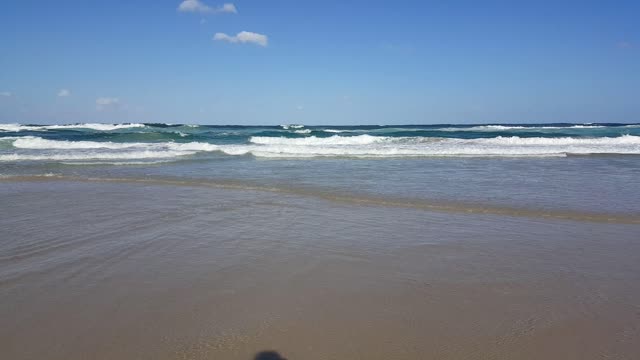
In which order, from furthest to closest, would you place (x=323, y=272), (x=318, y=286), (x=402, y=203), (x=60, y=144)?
(x=60, y=144) < (x=402, y=203) < (x=323, y=272) < (x=318, y=286)

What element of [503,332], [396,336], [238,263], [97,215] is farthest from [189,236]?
[503,332]

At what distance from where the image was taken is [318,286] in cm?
400

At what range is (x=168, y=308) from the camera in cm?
352

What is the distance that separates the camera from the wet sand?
299 cm

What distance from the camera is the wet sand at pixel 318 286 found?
299 cm

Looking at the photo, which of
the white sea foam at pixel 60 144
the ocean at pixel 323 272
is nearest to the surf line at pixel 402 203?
the ocean at pixel 323 272

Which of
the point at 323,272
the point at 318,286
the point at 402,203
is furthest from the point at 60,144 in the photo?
the point at 318,286

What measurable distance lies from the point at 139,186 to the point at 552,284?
8989mm

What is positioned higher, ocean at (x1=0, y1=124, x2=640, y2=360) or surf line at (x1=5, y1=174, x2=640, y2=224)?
surf line at (x1=5, y1=174, x2=640, y2=224)

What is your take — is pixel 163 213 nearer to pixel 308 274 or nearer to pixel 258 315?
pixel 308 274

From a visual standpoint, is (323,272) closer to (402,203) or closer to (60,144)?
(402,203)

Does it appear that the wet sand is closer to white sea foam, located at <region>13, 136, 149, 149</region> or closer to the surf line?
the surf line

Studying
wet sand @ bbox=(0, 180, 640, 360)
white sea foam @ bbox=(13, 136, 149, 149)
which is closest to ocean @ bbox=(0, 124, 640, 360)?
wet sand @ bbox=(0, 180, 640, 360)

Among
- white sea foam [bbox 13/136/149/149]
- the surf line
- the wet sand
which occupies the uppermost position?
white sea foam [bbox 13/136/149/149]
